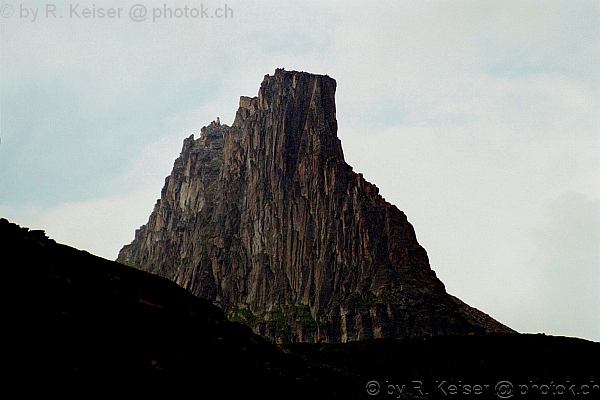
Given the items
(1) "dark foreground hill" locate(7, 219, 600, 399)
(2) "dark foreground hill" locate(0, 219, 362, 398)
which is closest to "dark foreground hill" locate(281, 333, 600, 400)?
(1) "dark foreground hill" locate(7, 219, 600, 399)

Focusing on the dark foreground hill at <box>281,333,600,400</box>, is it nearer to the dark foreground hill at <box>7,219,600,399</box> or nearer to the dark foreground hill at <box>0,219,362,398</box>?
the dark foreground hill at <box>7,219,600,399</box>

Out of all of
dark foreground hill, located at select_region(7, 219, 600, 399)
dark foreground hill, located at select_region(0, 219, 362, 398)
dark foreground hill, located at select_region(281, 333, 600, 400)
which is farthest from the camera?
dark foreground hill, located at select_region(281, 333, 600, 400)

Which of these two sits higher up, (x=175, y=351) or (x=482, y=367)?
(x=482, y=367)

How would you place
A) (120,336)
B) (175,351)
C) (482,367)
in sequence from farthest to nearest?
(482,367)
(175,351)
(120,336)

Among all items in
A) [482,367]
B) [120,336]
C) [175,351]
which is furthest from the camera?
[482,367]

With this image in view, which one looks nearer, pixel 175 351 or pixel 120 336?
pixel 120 336

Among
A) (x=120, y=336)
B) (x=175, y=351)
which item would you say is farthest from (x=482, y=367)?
(x=120, y=336)

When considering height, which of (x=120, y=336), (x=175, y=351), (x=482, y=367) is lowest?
(x=175, y=351)

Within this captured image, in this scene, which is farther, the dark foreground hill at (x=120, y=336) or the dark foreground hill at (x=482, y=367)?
the dark foreground hill at (x=482, y=367)

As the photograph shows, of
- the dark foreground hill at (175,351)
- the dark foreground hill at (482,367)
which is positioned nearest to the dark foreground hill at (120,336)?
the dark foreground hill at (175,351)

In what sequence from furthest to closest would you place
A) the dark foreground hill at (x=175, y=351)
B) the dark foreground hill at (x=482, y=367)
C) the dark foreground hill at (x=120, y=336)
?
the dark foreground hill at (x=482, y=367) → the dark foreground hill at (x=175, y=351) → the dark foreground hill at (x=120, y=336)

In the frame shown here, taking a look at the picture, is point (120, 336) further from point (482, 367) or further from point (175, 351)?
point (482, 367)

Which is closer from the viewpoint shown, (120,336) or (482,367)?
(120,336)

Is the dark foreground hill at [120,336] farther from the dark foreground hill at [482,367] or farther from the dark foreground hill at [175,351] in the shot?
the dark foreground hill at [482,367]
